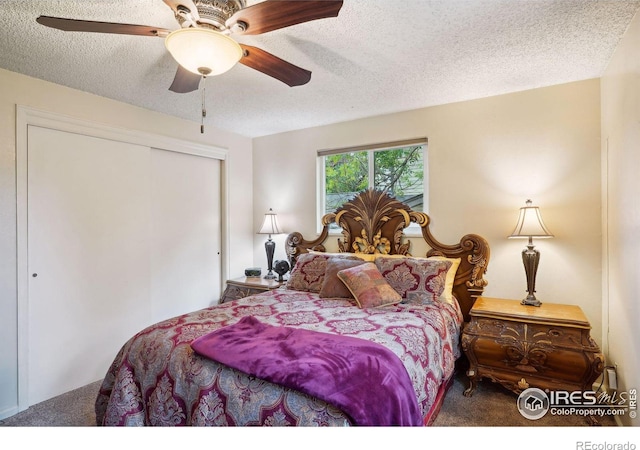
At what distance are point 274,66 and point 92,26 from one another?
81 centimetres

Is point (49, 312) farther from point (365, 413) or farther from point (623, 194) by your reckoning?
point (623, 194)

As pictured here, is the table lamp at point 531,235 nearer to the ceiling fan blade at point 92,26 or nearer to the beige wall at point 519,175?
the beige wall at point 519,175

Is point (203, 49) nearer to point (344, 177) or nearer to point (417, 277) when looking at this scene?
point (417, 277)

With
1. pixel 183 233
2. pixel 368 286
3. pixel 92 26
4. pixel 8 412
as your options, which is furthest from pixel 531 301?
pixel 8 412

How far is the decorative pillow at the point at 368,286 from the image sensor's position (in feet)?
7.84

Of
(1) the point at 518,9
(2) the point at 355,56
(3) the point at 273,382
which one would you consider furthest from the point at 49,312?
(1) the point at 518,9

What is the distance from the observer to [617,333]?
208 centimetres

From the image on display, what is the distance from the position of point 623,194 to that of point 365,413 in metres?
1.95

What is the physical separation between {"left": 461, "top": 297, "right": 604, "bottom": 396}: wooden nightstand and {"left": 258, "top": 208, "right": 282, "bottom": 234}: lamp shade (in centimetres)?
223

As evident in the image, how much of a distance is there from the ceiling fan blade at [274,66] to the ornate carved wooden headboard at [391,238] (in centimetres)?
167

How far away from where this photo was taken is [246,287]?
3.44 metres

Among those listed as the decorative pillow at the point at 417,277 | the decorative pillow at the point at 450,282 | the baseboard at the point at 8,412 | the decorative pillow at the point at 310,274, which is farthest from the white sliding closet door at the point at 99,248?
the decorative pillow at the point at 450,282

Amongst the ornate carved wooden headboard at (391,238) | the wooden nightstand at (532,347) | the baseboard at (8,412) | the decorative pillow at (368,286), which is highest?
the ornate carved wooden headboard at (391,238)

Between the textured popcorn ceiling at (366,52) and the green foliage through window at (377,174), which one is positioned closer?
the textured popcorn ceiling at (366,52)
